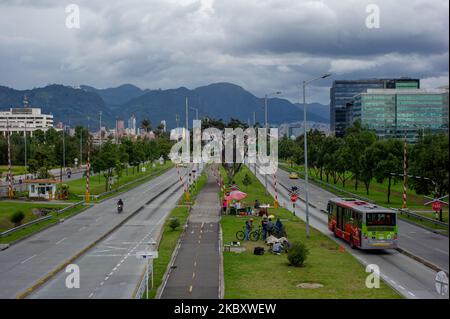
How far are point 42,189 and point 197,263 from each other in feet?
144

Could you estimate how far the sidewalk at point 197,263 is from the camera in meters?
25.7

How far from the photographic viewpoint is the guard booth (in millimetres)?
71250

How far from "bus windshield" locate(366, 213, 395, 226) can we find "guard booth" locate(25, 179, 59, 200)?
45766mm

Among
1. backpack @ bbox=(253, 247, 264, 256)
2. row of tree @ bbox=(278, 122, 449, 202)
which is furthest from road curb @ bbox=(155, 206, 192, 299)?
row of tree @ bbox=(278, 122, 449, 202)

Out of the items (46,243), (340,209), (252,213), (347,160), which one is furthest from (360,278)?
(347,160)

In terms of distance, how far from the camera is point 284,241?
37.5 meters

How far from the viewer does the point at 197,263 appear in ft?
107

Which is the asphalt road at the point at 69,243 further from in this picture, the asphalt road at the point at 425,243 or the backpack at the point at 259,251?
the asphalt road at the point at 425,243

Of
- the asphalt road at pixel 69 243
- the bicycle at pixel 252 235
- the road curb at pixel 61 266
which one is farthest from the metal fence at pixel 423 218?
the road curb at pixel 61 266

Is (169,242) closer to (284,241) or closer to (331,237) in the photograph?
(284,241)

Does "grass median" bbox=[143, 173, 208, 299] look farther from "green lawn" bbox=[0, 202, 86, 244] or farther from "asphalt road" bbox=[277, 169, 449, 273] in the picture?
"asphalt road" bbox=[277, 169, 449, 273]
